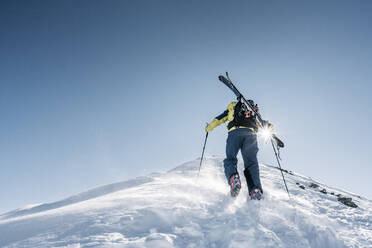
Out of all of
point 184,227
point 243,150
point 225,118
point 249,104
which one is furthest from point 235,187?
point 249,104

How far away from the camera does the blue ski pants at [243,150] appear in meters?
5.24

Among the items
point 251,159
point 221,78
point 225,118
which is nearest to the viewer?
point 251,159

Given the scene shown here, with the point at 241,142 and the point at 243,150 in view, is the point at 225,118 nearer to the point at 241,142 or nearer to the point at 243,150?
the point at 241,142

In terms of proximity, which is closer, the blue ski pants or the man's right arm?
the blue ski pants

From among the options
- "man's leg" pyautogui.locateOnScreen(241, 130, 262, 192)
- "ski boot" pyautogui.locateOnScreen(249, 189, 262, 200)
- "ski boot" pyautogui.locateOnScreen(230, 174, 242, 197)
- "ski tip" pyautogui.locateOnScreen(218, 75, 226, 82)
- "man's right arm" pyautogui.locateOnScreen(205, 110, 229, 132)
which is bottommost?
"ski boot" pyautogui.locateOnScreen(249, 189, 262, 200)

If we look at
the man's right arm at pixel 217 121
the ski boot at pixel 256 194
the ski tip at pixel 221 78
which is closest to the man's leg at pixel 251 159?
the ski boot at pixel 256 194

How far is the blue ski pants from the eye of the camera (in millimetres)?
5242

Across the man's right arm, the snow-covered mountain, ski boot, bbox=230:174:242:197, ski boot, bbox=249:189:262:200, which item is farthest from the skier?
the snow-covered mountain

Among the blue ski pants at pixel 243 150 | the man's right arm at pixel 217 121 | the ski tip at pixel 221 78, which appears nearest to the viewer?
the blue ski pants at pixel 243 150

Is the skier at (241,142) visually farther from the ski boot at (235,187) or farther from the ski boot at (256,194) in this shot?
the ski boot at (256,194)

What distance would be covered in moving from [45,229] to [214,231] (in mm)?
2325

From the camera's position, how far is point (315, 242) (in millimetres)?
2922

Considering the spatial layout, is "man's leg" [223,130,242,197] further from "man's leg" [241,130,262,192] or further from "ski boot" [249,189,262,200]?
"ski boot" [249,189,262,200]

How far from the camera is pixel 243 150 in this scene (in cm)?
556
